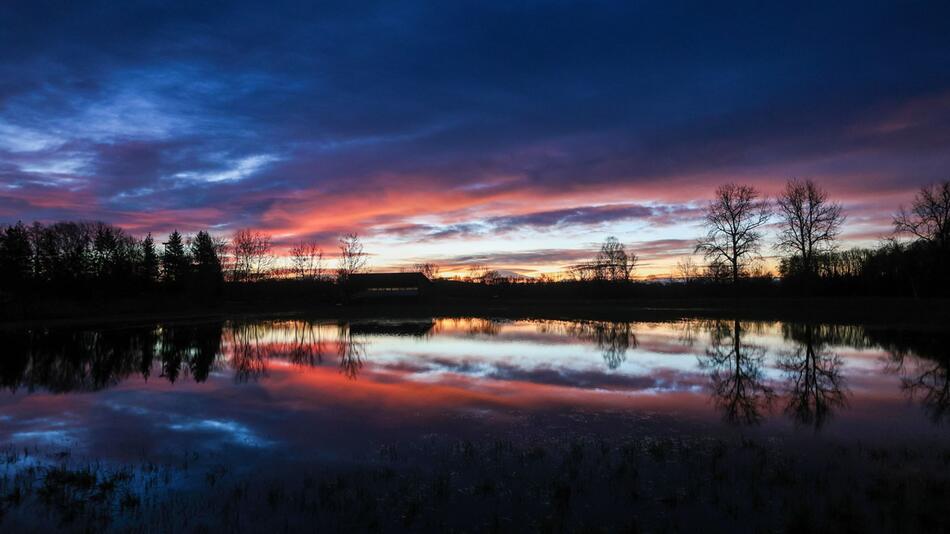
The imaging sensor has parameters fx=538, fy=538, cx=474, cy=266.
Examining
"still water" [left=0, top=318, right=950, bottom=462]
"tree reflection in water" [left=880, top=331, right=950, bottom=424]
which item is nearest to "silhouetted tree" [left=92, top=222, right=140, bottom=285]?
"still water" [left=0, top=318, right=950, bottom=462]

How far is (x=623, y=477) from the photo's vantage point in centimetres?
818

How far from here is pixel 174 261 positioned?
94.8m

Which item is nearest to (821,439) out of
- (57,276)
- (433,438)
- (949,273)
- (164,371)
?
(433,438)

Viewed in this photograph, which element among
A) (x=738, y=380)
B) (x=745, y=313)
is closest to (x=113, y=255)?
(x=745, y=313)

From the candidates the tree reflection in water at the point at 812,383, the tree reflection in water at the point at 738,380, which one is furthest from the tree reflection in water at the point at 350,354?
the tree reflection in water at the point at 812,383

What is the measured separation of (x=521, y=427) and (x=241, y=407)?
7732mm

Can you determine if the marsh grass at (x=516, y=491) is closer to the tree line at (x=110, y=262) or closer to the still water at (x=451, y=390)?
the still water at (x=451, y=390)

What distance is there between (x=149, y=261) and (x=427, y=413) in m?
99.0

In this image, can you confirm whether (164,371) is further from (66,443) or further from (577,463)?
(577,463)

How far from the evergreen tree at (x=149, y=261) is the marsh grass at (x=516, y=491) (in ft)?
310

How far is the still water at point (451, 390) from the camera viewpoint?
36.7ft

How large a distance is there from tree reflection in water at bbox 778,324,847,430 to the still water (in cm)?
8

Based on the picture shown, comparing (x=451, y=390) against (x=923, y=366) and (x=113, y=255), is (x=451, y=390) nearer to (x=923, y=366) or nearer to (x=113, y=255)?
(x=923, y=366)

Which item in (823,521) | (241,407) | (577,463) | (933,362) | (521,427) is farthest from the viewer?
(933,362)
